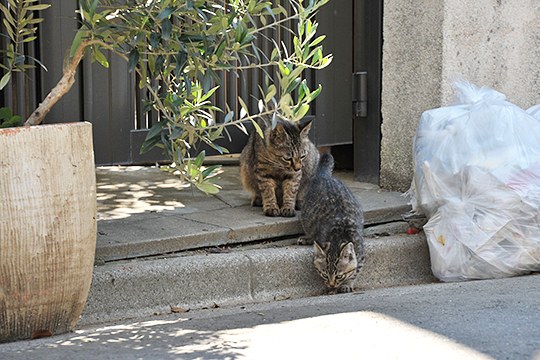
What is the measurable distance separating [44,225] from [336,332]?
1388 mm

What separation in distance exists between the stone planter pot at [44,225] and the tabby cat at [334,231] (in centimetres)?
162

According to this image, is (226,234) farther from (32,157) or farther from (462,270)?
(32,157)

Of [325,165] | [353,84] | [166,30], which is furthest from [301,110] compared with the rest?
[353,84]

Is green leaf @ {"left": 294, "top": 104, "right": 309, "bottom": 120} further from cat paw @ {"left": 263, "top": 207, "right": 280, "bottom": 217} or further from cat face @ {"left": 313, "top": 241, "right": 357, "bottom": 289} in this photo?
cat paw @ {"left": 263, "top": 207, "right": 280, "bottom": 217}

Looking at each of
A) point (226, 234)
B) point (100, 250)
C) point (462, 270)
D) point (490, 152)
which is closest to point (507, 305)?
point (462, 270)

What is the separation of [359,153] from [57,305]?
Result: 3.31 meters

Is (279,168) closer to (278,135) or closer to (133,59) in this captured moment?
(278,135)

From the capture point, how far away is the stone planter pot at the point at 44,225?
4195 millimetres

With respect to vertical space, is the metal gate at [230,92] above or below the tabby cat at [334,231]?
above

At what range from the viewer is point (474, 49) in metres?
6.82

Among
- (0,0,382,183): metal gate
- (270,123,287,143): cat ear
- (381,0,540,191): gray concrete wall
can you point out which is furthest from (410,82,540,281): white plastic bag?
(0,0,382,183): metal gate

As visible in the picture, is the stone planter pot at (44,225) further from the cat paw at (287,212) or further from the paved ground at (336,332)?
the cat paw at (287,212)

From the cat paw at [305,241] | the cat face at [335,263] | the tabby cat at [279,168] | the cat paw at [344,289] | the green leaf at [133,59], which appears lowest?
the cat paw at [344,289]

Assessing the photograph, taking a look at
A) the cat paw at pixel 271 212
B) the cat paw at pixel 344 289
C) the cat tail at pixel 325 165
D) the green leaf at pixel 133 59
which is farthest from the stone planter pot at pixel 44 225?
the cat tail at pixel 325 165
